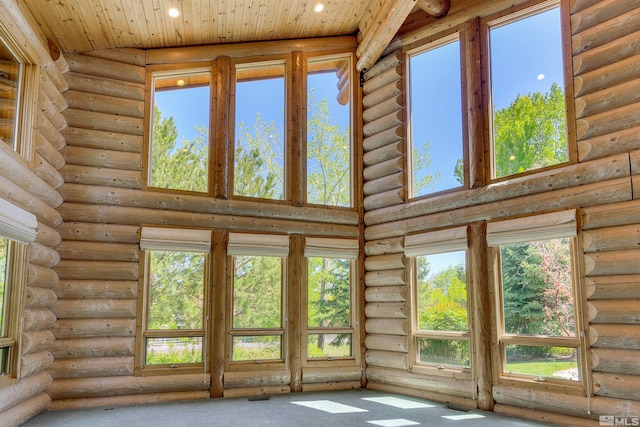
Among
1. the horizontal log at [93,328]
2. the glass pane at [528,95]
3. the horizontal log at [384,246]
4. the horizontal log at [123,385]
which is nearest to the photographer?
the glass pane at [528,95]

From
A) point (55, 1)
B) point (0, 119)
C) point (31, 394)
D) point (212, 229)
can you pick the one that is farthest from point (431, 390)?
point (55, 1)

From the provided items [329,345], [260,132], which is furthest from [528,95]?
[329,345]

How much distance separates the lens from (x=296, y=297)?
24.5 ft

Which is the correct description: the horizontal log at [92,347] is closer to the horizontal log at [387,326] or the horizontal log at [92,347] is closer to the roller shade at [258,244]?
the roller shade at [258,244]

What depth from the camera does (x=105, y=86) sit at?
6.84 m

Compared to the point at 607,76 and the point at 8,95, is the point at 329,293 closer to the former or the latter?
the point at 607,76

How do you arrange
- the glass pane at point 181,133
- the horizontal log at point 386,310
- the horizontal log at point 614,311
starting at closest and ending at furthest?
the horizontal log at point 614,311, the glass pane at point 181,133, the horizontal log at point 386,310

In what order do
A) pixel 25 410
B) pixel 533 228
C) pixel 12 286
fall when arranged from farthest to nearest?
pixel 533 228 < pixel 25 410 < pixel 12 286

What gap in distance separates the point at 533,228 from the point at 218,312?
14.0ft

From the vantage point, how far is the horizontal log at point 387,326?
7.22 metres

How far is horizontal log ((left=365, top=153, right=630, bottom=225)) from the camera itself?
534 centimetres

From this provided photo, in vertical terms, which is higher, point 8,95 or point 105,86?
point 105,86

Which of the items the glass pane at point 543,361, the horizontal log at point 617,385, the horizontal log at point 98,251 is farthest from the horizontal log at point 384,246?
the horizontal log at point 98,251

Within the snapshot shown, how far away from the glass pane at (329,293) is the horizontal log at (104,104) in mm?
3344
